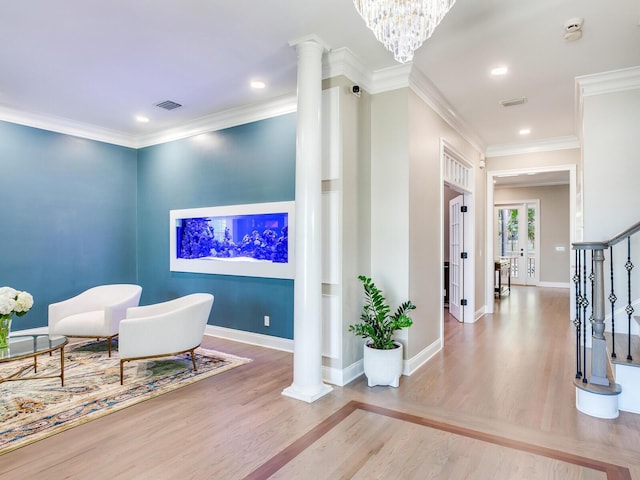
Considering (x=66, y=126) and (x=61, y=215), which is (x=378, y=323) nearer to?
(x=61, y=215)

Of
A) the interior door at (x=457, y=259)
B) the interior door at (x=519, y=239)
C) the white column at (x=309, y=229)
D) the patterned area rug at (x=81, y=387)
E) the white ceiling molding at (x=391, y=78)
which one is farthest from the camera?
the interior door at (x=519, y=239)

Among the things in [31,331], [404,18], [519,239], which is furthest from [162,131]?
[519,239]

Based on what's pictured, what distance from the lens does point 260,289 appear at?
4.78 meters

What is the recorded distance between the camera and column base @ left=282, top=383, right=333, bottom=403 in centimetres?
311

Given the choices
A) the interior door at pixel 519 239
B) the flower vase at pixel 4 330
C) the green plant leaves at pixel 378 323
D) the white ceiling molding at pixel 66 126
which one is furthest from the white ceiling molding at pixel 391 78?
the interior door at pixel 519 239

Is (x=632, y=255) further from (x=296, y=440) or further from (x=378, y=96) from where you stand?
(x=296, y=440)

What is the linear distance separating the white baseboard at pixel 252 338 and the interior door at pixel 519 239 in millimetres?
8329

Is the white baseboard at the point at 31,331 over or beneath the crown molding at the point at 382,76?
beneath

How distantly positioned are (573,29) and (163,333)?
4339mm

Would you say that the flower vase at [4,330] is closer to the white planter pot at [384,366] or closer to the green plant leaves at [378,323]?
the green plant leaves at [378,323]

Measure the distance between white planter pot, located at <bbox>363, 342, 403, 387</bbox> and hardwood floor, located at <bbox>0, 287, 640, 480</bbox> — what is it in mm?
80

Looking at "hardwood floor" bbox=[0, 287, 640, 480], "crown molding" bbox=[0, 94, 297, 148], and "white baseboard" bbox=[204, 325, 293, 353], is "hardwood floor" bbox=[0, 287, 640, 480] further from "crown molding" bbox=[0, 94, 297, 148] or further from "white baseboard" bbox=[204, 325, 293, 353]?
"crown molding" bbox=[0, 94, 297, 148]

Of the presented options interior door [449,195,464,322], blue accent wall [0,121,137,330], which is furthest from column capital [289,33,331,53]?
blue accent wall [0,121,137,330]

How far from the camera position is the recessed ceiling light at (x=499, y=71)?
3.69 meters
